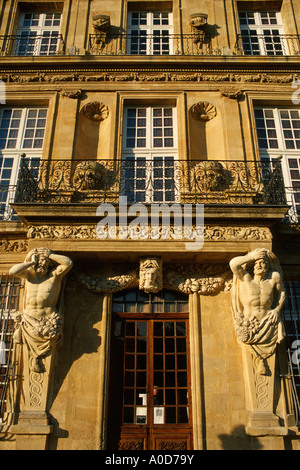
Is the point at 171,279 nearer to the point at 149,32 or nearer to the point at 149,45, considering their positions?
the point at 149,45

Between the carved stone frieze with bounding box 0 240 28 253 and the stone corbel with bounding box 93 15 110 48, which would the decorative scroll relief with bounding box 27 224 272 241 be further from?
the stone corbel with bounding box 93 15 110 48

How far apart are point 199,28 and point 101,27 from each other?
2.60 meters

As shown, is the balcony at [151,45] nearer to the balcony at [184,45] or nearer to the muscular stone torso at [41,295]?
the balcony at [184,45]

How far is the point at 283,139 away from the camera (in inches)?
383

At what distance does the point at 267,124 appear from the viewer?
32.4 ft

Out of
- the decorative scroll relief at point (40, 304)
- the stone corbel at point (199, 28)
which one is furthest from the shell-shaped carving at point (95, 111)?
the decorative scroll relief at point (40, 304)

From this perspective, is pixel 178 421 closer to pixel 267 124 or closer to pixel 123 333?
pixel 123 333

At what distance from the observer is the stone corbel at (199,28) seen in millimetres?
10827

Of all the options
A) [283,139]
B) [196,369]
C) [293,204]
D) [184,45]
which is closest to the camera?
[196,369]

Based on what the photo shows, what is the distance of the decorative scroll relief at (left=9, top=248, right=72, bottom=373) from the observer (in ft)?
22.9

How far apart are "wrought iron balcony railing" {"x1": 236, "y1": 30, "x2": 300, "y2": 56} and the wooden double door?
7.27 meters

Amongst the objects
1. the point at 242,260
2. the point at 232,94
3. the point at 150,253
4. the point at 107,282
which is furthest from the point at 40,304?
the point at 232,94
